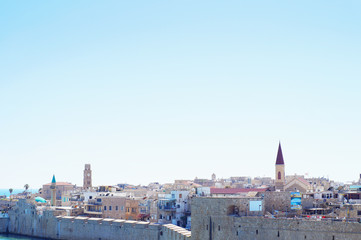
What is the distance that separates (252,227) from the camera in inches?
1650

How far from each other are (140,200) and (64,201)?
3008cm

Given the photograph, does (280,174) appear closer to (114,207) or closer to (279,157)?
(279,157)

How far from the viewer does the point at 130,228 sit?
6488cm

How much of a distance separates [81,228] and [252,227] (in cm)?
3794

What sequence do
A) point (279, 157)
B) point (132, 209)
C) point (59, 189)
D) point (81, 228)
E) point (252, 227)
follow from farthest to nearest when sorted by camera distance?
point (59, 189) < point (279, 157) < point (132, 209) < point (81, 228) < point (252, 227)

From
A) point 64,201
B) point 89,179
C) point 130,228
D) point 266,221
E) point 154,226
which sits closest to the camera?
point 266,221

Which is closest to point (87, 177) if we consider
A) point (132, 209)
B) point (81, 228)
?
point (132, 209)

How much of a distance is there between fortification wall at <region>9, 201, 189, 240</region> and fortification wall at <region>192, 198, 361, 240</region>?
3757 mm

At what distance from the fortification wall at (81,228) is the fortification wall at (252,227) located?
3.76 meters

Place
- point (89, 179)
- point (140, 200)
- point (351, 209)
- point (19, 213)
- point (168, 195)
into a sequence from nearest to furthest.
A: point (351, 209), point (168, 195), point (140, 200), point (19, 213), point (89, 179)

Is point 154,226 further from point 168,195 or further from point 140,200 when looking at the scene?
point 140,200

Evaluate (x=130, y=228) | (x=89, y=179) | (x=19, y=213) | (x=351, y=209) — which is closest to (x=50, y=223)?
(x=19, y=213)

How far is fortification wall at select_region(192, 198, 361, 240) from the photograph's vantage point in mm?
36156

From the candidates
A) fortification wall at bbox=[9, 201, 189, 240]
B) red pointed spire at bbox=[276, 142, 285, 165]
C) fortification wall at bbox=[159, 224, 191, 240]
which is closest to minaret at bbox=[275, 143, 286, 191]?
red pointed spire at bbox=[276, 142, 285, 165]
